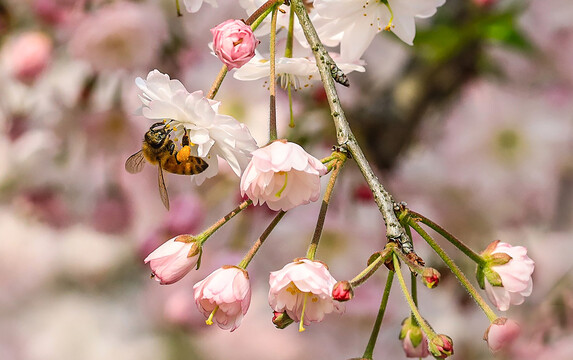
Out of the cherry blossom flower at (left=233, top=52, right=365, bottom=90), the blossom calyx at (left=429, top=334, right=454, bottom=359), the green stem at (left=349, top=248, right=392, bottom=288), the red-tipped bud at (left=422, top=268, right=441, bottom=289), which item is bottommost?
the blossom calyx at (left=429, top=334, right=454, bottom=359)

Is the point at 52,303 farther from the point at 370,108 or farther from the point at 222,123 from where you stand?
the point at 222,123

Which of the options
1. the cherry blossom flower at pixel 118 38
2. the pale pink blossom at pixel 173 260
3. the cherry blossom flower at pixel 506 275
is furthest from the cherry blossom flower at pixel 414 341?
the cherry blossom flower at pixel 118 38

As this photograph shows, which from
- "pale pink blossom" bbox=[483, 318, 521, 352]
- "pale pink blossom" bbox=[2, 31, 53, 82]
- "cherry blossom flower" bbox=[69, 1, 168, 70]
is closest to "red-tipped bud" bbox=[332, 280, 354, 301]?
"pale pink blossom" bbox=[483, 318, 521, 352]

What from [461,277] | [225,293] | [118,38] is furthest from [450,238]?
[118,38]

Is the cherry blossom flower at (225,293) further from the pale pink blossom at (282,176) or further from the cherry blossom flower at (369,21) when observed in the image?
the cherry blossom flower at (369,21)

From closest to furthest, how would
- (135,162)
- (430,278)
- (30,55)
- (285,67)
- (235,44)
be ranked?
(430,278) → (235,44) → (285,67) → (135,162) → (30,55)

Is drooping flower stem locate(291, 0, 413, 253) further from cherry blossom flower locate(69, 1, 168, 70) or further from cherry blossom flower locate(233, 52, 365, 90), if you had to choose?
cherry blossom flower locate(69, 1, 168, 70)

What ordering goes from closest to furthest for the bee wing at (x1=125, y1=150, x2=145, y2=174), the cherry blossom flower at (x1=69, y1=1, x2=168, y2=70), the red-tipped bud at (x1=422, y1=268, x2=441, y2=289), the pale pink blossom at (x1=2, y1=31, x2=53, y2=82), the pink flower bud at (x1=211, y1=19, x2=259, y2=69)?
the red-tipped bud at (x1=422, y1=268, x2=441, y2=289)
the pink flower bud at (x1=211, y1=19, x2=259, y2=69)
the bee wing at (x1=125, y1=150, x2=145, y2=174)
the cherry blossom flower at (x1=69, y1=1, x2=168, y2=70)
the pale pink blossom at (x1=2, y1=31, x2=53, y2=82)

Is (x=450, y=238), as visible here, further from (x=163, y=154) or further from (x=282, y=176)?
(x=163, y=154)

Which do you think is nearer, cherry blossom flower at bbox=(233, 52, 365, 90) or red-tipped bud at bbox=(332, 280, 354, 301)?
red-tipped bud at bbox=(332, 280, 354, 301)
